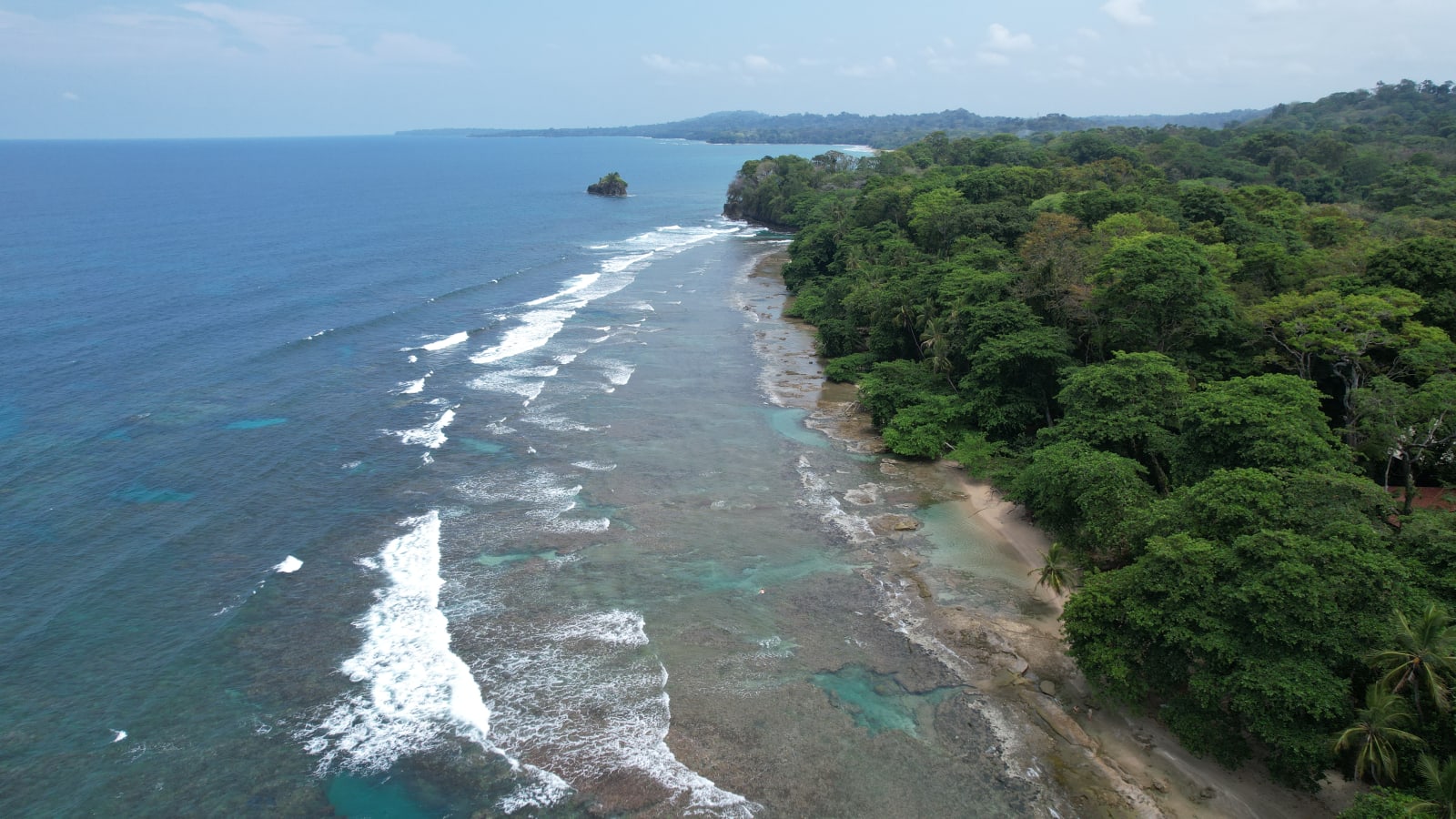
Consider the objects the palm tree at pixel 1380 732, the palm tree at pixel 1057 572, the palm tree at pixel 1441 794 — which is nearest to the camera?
the palm tree at pixel 1441 794

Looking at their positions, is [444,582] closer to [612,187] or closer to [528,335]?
[528,335]

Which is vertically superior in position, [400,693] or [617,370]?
[617,370]

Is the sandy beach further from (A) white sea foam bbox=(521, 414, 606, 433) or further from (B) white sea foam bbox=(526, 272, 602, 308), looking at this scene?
(B) white sea foam bbox=(526, 272, 602, 308)

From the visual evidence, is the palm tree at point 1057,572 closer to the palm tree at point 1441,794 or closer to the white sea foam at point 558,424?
the palm tree at point 1441,794

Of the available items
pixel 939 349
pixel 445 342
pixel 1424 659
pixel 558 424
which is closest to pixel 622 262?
pixel 445 342

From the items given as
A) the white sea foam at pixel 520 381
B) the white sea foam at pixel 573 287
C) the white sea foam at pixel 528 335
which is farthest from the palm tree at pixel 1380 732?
the white sea foam at pixel 573 287

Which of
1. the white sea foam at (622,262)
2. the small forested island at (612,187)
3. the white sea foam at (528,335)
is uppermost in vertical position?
the small forested island at (612,187)
